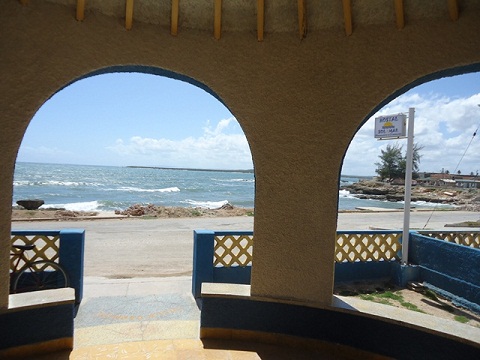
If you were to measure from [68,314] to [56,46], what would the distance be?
9.34 feet

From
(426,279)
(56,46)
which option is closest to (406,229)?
(426,279)

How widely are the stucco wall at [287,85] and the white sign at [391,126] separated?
4765mm

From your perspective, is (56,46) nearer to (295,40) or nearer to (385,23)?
(295,40)

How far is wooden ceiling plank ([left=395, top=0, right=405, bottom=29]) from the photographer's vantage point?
3229mm

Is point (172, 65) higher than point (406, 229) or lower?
higher

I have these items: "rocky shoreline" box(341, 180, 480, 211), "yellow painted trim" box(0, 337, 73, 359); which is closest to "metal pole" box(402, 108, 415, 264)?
"yellow painted trim" box(0, 337, 73, 359)

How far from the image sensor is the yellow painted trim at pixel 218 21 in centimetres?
346

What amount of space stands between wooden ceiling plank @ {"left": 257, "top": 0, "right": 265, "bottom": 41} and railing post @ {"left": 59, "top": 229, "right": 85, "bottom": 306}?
4082mm

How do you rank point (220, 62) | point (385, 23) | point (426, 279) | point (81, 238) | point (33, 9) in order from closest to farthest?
point (33, 9) → point (385, 23) → point (220, 62) → point (81, 238) → point (426, 279)

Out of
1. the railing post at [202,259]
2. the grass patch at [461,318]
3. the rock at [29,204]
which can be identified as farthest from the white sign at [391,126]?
the rock at [29,204]

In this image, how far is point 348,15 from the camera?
3.38 meters

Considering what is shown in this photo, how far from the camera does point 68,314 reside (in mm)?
3479

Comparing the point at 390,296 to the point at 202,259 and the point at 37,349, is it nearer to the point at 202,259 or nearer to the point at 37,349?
the point at 202,259

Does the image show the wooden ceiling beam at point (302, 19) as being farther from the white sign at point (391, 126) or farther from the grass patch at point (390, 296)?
the grass patch at point (390, 296)
